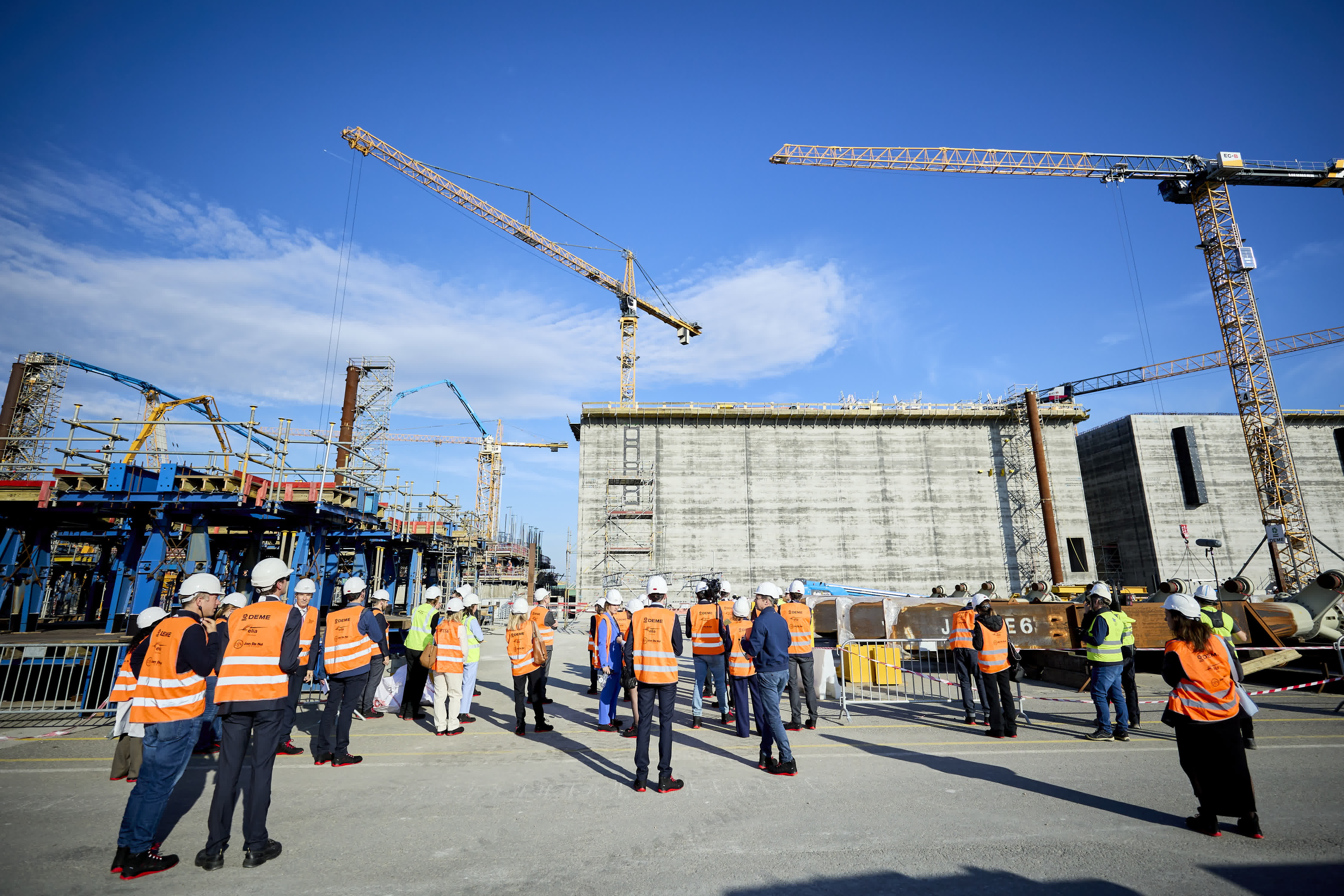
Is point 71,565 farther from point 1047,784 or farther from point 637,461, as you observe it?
point 1047,784

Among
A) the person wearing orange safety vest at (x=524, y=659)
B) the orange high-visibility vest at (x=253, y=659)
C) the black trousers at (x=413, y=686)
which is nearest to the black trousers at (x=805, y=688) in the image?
the person wearing orange safety vest at (x=524, y=659)

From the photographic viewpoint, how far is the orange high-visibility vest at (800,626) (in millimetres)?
8719

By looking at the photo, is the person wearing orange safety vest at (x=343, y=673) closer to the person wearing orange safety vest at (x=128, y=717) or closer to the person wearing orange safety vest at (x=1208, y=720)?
the person wearing orange safety vest at (x=128, y=717)

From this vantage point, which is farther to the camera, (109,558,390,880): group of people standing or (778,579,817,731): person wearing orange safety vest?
(778,579,817,731): person wearing orange safety vest

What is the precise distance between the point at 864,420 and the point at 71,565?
4531 centimetres

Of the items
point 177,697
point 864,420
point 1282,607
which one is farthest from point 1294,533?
point 177,697

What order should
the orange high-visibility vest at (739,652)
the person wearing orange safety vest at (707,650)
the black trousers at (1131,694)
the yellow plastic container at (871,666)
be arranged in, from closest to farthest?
the orange high-visibility vest at (739,652) < the black trousers at (1131,694) < the person wearing orange safety vest at (707,650) < the yellow plastic container at (871,666)

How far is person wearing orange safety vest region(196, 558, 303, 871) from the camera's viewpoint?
4418 millimetres

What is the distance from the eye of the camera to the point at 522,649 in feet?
27.6

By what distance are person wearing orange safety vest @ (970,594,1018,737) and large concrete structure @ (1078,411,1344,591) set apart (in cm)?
4615

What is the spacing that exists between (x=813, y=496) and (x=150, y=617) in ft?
133

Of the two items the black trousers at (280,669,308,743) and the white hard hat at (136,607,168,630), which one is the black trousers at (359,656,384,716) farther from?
the white hard hat at (136,607,168,630)

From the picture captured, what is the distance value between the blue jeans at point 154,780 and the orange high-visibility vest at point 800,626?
6.67m

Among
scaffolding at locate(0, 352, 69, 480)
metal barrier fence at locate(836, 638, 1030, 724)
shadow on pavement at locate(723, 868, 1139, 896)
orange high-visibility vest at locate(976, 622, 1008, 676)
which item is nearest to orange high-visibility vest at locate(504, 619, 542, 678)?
metal barrier fence at locate(836, 638, 1030, 724)
